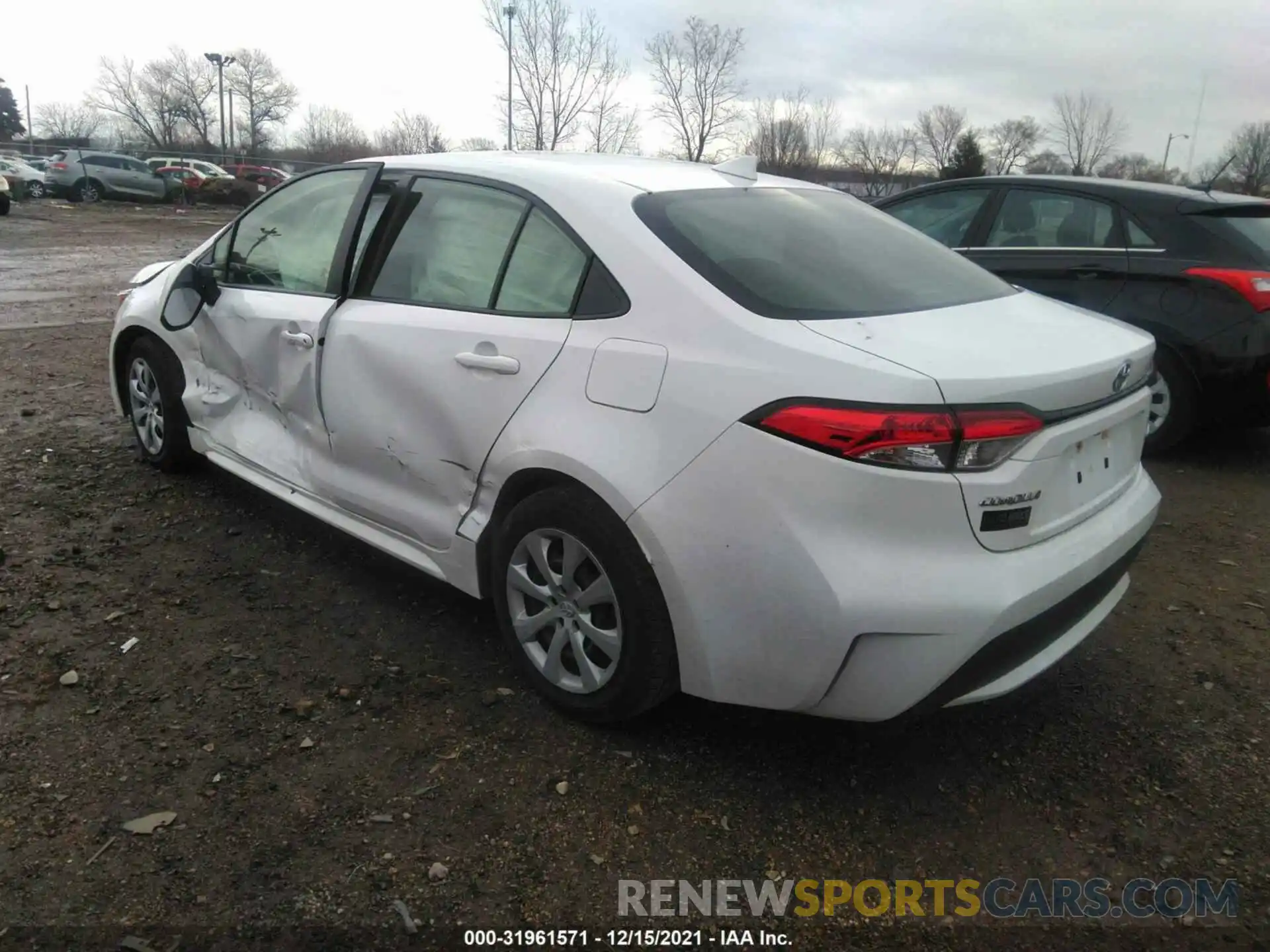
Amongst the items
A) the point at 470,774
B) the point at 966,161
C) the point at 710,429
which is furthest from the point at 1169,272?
the point at 966,161

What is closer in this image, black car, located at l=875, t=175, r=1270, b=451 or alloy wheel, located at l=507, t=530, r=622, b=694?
alloy wheel, located at l=507, t=530, r=622, b=694

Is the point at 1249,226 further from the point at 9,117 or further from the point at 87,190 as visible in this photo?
the point at 9,117

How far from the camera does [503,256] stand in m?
3.01

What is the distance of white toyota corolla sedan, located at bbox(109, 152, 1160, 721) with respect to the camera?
7.22ft

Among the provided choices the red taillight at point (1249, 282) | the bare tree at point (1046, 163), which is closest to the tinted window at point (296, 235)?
the red taillight at point (1249, 282)

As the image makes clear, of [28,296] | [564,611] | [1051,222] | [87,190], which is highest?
[1051,222]

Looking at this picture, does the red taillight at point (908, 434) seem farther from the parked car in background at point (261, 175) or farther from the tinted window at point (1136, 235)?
the parked car in background at point (261, 175)

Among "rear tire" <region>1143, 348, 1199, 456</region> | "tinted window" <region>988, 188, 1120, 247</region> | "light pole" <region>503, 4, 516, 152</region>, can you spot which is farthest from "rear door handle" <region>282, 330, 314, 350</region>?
"light pole" <region>503, 4, 516, 152</region>

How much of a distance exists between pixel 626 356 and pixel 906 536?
849 mm

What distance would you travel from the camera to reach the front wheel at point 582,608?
2520mm

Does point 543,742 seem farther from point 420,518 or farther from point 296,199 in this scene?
point 296,199

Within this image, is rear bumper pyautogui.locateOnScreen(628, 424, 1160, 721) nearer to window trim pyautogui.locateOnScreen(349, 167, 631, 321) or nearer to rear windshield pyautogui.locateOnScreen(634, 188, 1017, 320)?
rear windshield pyautogui.locateOnScreen(634, 188, 1017, 320)

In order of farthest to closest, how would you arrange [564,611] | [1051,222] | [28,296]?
[28,296]
[1051,222]
[564,611]

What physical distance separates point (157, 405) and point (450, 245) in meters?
2.21
